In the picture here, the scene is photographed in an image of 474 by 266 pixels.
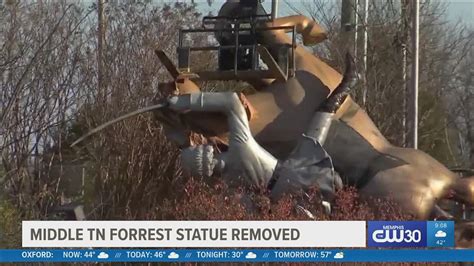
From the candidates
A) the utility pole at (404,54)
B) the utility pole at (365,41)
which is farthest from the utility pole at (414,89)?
the utility pole at (365,41)

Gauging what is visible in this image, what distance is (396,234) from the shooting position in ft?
20.7

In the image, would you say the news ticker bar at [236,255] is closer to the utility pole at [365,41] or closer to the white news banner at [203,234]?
the white news banner at [203,234]

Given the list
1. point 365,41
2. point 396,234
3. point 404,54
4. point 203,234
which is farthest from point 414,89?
point 203,234

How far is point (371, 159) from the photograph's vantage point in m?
7.40

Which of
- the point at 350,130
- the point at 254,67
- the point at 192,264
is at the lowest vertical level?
the point at 192,264

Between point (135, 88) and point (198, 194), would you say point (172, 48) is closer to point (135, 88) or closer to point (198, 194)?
point (135, 88)

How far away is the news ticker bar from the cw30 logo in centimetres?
16

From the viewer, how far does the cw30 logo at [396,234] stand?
6.25 metres

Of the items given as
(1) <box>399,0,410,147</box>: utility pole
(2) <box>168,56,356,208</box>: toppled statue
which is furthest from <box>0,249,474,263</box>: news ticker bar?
(1) <box>399,0,410,147</box>: utility pole

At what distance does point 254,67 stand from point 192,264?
2.00 metres

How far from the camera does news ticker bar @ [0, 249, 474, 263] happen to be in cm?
604

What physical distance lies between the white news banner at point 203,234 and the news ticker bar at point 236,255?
0.07 m

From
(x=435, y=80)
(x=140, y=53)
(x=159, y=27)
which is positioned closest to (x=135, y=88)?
(x=140, y=53)

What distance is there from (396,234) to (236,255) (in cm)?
109
